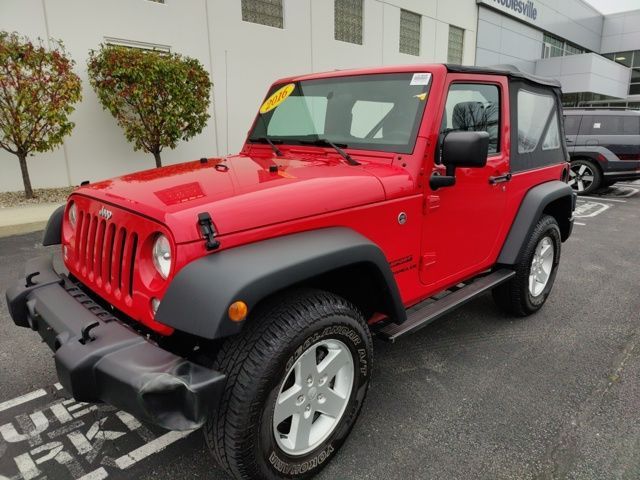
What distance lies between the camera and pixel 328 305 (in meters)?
1.99

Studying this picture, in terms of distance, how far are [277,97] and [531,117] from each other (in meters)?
1.95

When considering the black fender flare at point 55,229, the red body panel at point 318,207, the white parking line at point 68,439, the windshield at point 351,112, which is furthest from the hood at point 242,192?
the white parking line at point 68,439

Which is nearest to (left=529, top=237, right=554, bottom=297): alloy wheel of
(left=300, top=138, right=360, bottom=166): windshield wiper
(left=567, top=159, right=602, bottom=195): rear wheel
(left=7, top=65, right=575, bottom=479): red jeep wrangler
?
(left=7, top=65, right=575, bottom=479): red jeep wrangler

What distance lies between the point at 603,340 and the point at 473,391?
140 centimetres

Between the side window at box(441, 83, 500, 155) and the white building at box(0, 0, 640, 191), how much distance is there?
167 centimetres

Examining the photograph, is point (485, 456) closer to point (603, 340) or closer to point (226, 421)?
point (226, 421)

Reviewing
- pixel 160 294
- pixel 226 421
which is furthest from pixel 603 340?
pixel 160 294

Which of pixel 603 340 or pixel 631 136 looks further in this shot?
pixel 631 136

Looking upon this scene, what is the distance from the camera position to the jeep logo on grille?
2092 millimetres

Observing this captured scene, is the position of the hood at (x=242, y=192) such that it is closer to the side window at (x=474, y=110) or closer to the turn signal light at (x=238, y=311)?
the turn signal light at (x=238, y=311)

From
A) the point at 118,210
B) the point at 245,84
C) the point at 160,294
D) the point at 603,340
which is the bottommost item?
the point at 603,340

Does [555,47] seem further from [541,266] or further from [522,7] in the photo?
[541,266]

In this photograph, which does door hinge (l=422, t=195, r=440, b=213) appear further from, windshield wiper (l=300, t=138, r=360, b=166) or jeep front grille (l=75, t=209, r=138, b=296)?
jeep front grille (l=75, t=209, r=138, b=296)

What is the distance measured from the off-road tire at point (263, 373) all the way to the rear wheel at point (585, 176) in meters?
10.1
